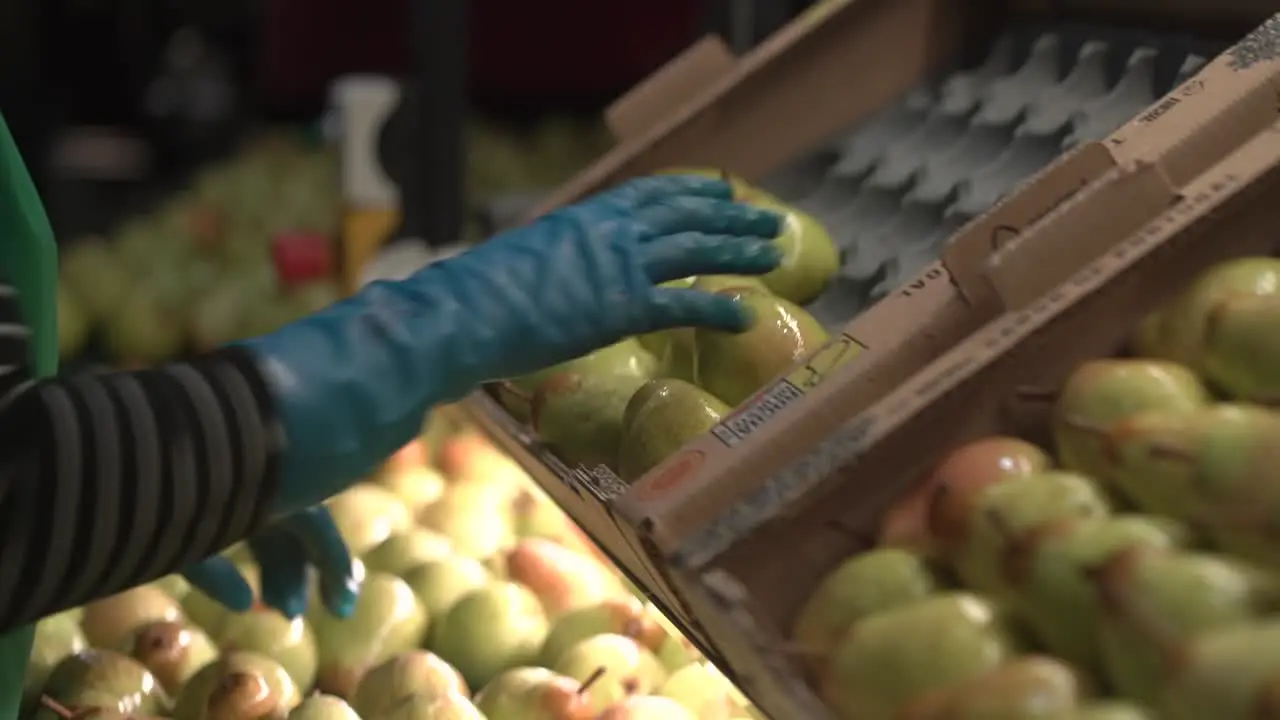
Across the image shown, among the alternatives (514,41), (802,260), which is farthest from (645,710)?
(514,41)

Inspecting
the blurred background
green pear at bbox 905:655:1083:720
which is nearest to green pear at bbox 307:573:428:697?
green pear at bbox 905:655:1083:720

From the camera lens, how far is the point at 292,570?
1122mm

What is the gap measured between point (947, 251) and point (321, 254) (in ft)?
5.59

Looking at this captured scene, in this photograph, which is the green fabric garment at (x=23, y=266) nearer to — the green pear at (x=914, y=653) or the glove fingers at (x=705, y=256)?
the glove fingers at (x=705, y=256)

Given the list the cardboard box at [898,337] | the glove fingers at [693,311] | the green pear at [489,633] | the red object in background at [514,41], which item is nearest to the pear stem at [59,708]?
the green pear at [489,633]

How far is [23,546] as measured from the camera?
664 millimetres

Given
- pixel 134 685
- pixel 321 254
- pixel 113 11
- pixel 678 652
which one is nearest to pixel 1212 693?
pixel 678 652

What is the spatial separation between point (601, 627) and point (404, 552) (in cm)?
24

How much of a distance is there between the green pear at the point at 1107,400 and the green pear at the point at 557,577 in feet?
1.91

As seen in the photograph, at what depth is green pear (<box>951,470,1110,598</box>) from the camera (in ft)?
1.91

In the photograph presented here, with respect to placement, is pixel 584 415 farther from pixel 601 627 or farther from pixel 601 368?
pixel 601 627

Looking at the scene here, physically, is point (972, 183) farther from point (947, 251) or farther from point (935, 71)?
point (947, 251)

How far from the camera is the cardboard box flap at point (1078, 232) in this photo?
0.69 meters

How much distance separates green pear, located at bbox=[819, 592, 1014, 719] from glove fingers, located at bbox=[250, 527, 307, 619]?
0.64 meters
